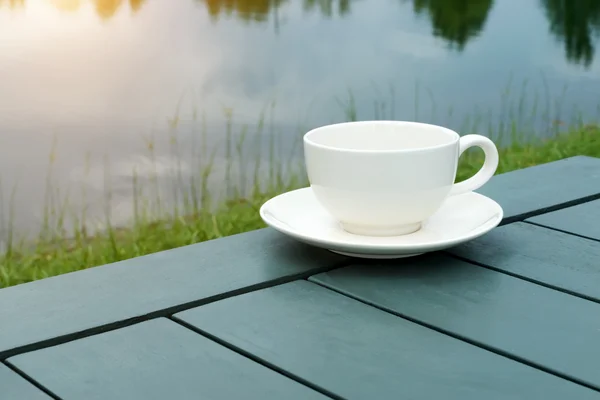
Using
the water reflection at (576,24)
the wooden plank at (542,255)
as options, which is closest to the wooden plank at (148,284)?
the wooden plank at (542,255)

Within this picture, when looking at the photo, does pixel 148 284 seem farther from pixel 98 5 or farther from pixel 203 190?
pixel 98 5

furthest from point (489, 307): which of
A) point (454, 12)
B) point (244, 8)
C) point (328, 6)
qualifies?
point (454, 12)

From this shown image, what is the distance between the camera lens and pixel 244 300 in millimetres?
721

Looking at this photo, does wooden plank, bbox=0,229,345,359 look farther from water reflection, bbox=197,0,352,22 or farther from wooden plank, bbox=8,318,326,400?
water reflection, bbox=197,0,352,22

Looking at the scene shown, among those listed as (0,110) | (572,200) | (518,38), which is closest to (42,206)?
(0,110)

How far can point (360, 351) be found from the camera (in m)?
0.62

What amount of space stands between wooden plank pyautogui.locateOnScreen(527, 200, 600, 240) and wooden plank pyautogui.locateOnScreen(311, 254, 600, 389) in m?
0.16

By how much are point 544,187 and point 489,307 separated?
0.41 meters

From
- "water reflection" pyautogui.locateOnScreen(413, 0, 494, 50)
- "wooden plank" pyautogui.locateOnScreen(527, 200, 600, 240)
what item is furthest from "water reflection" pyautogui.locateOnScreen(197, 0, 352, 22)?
"wooden plank" pyautogui.locateOnScreen(527, 200, 600, 240)

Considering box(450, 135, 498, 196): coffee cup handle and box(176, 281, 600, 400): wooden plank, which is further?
box(450, 135, 498, 196): coffee cup handle

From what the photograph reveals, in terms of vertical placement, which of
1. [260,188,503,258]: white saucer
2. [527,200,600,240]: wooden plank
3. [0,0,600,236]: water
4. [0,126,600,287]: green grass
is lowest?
[0,126,600,287]: green grass

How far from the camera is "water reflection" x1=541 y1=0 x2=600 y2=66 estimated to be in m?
5.33

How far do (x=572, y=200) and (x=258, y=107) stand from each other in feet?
8.01

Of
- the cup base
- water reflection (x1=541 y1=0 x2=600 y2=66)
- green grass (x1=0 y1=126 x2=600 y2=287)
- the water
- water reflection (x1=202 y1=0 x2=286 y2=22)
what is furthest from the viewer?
water reflection (x1=202 y1=0 x2=286 y2=22)
